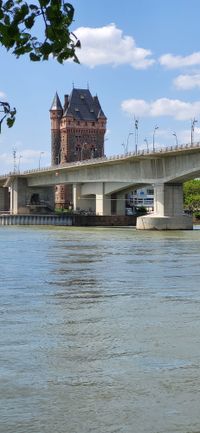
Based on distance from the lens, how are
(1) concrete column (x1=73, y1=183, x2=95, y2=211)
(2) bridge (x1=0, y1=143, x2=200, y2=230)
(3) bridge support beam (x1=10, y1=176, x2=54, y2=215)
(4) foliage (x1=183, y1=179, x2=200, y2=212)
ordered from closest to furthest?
(2) bridge (x1=0, y1=143, x2=200, y2=230)
(3) bridge support beam (x1=10, y1=176, x2=54, y2=215)
(1) concrete column (x1=73, y1=183, x2=95, y2=211)
(4) foliage (x1=183, y1=179, x2=200, y2=212)

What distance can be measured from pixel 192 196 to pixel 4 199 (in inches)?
1979

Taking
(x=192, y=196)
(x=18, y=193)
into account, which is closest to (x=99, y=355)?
(x=18, y=193)

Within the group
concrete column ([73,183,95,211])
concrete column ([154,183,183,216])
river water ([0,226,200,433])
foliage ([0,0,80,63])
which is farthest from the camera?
concrete column ([73,183,95,211])

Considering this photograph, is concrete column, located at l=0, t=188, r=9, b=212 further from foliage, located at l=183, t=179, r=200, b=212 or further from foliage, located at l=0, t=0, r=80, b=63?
foliage, located at l=0, t=0, r=80, b=63

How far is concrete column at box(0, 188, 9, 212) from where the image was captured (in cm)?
17875

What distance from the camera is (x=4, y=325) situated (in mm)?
18078

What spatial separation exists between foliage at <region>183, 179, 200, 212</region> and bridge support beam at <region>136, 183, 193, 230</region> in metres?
63.3

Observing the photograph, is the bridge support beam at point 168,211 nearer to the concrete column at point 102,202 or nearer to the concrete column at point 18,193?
the concrete column at point 102,202

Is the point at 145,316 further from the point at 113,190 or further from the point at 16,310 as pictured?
the point at 113,190

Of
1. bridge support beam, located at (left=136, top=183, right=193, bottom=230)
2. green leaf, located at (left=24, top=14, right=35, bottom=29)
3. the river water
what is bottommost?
the river water

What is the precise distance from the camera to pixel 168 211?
310ft

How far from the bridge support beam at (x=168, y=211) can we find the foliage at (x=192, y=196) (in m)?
63.3

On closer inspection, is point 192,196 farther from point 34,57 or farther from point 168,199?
point 34,57

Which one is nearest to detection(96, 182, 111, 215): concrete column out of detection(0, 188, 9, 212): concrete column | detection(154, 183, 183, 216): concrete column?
detection(154, 183, 183, 216): concrete column
